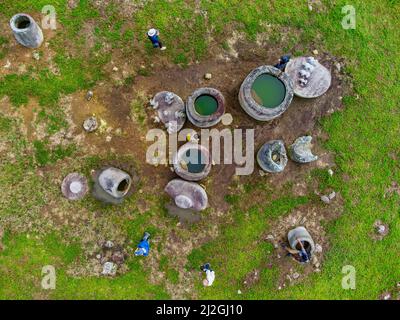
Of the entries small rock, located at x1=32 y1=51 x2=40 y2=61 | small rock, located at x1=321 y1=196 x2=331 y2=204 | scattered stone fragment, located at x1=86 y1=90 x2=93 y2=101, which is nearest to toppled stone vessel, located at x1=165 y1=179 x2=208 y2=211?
scattered stone fragment, located at x1=86 y1=90 x2=93 y2=101

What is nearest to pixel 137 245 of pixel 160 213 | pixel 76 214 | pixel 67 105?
pixel 160 213

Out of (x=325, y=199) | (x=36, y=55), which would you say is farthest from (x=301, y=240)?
(x=36, y=55)

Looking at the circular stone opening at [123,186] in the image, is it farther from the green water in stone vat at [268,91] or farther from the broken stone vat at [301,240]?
the broken stone vat at [301,240]

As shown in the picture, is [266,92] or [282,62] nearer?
[266,92]

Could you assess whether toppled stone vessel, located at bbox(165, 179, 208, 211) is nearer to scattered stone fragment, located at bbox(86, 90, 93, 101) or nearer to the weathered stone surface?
scattered stone fragment, located at bbox(86, 90, 93, 101)

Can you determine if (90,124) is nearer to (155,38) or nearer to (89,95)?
(89,95)
